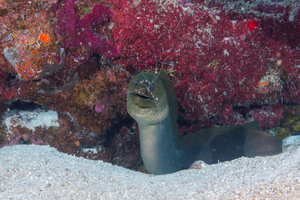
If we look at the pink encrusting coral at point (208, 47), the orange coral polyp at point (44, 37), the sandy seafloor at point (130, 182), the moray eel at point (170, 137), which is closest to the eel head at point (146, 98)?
the moray eel at point (170, 137)

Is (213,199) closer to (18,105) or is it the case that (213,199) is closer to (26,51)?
(26,51)

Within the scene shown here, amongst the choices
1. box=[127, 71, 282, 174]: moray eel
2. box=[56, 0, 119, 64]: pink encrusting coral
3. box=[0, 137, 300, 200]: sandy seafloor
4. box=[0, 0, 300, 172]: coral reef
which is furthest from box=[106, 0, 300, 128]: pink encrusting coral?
box=[0, 137, 300, 200]: sandy seafloor

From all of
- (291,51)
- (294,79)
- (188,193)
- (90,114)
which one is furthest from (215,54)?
(90,114)

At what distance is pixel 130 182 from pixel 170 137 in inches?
49.5

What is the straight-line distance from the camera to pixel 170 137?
3381 millimetres

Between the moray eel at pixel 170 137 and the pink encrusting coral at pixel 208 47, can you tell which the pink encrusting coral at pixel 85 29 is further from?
the moray eel at pixel 170 137

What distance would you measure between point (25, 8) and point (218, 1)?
104 inches

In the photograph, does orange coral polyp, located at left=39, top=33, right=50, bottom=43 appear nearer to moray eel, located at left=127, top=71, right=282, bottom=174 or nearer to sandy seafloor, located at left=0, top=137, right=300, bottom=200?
moray eel, located at left=127, top=71, right=282, bottom=174

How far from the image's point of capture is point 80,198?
1.83 meters

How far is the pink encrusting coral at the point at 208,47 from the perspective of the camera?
2650 mm

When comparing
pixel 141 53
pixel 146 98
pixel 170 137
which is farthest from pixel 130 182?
pixel 141 53

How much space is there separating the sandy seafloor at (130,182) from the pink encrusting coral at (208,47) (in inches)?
50.4

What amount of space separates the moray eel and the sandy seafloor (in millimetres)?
824

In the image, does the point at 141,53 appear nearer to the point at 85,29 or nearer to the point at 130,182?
the point at 85,29
